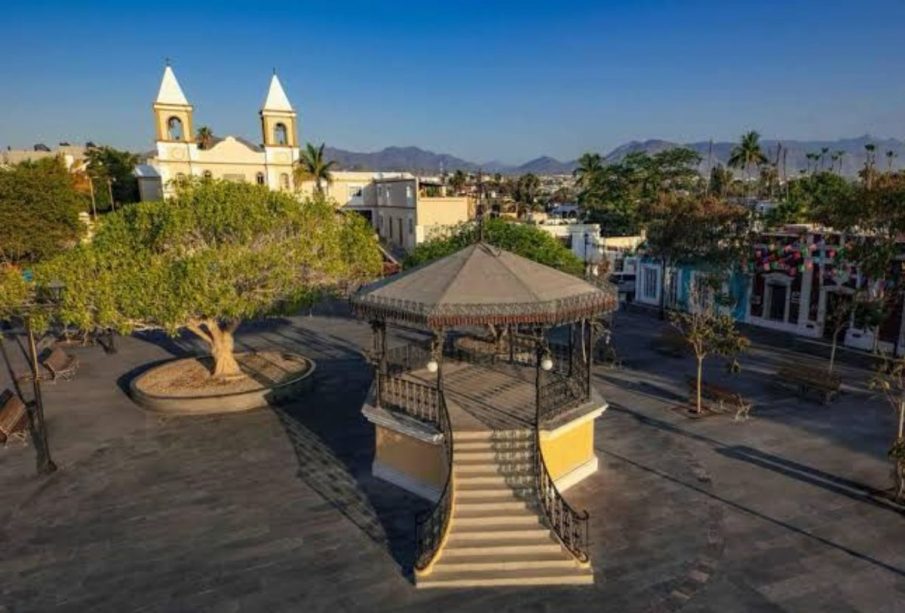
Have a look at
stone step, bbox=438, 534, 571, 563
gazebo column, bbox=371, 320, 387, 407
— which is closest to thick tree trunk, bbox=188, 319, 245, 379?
gazebo column, bbox=371, 320, 387, 407

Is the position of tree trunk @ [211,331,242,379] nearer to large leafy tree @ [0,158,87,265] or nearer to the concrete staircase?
the concrete staircase

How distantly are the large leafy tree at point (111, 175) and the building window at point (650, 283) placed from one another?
6761 centimetres

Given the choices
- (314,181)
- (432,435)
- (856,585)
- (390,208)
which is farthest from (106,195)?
(856,585)

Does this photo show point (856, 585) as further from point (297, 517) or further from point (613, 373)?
point (613, 373)

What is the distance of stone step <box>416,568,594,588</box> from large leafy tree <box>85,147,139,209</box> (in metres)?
78.5

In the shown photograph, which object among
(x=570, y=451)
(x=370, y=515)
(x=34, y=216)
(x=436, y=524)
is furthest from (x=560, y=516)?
(x=34, y=216)

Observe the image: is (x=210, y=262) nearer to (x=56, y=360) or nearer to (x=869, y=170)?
(x=56, y=360)

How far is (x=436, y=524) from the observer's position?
11.8m

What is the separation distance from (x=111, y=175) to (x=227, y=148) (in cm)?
2926

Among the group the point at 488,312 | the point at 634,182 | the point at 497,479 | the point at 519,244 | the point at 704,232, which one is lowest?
the point at 497,479

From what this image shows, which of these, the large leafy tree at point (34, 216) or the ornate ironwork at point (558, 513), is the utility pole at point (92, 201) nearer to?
the large leafy tree at point (34, 216)

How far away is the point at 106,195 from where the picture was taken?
7594 centimetres

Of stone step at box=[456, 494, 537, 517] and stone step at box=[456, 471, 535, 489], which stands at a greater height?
stone step at box=[456, 471, 535, 489]

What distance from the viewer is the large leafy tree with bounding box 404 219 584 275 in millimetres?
24281
